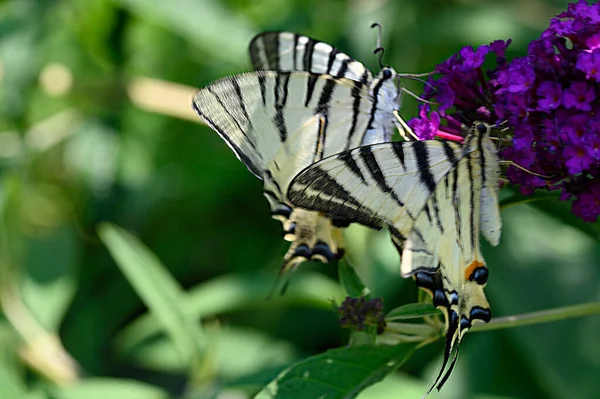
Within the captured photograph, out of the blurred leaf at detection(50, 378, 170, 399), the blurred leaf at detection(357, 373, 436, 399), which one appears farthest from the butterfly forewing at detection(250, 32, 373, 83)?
the blurred leaf at detection(50, 378, 170, 399)

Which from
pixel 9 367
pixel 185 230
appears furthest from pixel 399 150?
pixel 185 230

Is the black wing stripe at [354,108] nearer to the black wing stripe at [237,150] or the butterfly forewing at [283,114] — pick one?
the butterfly forewing at [283,114]

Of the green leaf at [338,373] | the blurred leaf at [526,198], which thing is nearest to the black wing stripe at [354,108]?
the blurred leaf at [526,198]

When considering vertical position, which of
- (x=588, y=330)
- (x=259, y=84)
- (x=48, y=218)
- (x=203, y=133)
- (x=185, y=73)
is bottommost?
(x=588, y=330)

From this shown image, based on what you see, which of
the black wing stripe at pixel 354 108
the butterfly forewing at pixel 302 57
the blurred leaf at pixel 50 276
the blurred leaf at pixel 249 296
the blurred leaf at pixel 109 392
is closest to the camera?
the black wing stripe at pixel 354 108

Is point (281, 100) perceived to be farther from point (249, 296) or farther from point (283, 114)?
point (249, 296)

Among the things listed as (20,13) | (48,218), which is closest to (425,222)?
(20,13)

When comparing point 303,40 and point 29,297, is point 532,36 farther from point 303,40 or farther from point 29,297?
point 29,297

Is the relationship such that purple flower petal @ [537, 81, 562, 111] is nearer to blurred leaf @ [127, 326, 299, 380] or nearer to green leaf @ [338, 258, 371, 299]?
green leaf @ [338, 258, 371, 299]

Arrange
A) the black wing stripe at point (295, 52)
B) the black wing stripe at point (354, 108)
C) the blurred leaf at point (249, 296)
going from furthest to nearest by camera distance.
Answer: the blurred leaf at point (249, 296) < the black wing stripe at point (295, 52) < the black wing stripe at point (354, 108)
